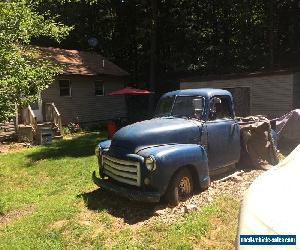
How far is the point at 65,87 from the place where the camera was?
23.5 m

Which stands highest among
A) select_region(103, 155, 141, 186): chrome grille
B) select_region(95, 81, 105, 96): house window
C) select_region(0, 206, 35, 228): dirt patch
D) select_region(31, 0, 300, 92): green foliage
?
select_region(31, 0, 300, 92): green foliage

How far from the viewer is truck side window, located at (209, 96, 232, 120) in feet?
29.3

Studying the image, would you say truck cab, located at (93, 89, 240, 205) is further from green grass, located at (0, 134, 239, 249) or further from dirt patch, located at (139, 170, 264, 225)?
green grass, located at (0, 134, 239, 249)

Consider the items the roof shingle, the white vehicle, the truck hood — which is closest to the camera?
the white vehicle

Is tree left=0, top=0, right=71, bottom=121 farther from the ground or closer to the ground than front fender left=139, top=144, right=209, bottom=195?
farther from the ground

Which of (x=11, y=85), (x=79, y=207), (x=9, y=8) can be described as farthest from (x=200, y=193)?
(x=9, y=8)

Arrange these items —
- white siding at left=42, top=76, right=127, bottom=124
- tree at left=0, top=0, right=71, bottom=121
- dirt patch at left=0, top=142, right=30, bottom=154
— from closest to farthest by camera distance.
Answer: tree at left=0, top=0, right=71, bottom=121
dirt patch at left=0, top=142, right=30, bottom=154
white siding at left=42, top=76, right=127, bottom=124

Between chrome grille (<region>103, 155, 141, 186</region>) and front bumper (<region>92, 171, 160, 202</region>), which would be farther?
chrome grille (<region>103, 155, 141, 186</region>)

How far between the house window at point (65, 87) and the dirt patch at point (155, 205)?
15.0 metres

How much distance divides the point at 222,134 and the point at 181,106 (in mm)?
1157

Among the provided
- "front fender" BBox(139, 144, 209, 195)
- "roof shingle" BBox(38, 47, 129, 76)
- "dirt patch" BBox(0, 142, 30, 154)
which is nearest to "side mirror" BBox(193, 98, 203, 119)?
"front fender" BBox(139, 144, 209, 195)

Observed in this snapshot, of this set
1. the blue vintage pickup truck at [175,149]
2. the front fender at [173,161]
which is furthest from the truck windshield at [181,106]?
the front fender at [173,161]

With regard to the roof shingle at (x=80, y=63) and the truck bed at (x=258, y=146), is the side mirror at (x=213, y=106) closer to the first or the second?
the truck bed at (x=258, y=146)

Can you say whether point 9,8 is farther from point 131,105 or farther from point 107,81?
point 131,105
